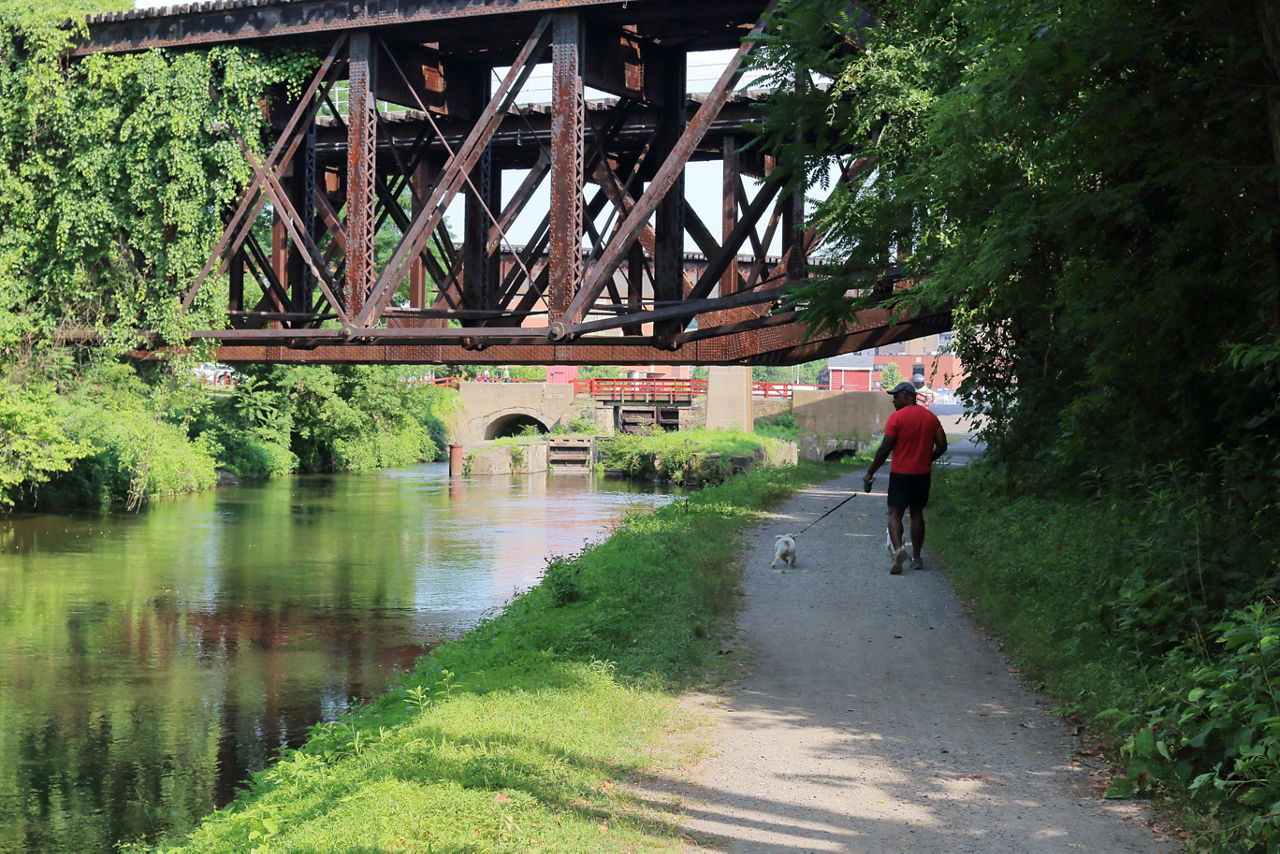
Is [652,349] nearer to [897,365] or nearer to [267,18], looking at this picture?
[267,18]

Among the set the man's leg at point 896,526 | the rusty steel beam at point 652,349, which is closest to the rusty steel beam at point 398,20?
the rusty steel beam at point 652,349

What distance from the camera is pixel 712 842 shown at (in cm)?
576

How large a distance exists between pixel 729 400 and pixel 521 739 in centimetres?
4648

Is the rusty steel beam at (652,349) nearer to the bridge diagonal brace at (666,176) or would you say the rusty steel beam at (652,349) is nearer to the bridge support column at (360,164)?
the bridge support column at (360,164)

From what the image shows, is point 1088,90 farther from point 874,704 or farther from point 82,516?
point 82,516

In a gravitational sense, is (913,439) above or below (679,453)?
above

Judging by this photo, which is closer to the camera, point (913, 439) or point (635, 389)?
point (913, 439)

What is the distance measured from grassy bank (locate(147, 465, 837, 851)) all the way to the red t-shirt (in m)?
2.16

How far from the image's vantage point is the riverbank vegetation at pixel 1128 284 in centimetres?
670

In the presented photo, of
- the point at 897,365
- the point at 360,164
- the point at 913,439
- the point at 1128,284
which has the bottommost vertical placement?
the point at 913,439

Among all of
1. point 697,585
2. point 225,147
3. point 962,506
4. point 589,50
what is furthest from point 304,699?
point 225,147

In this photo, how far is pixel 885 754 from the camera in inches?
281

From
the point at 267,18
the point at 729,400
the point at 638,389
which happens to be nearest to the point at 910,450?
the point at 267,18

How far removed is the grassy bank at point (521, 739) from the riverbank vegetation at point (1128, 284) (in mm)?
2566
